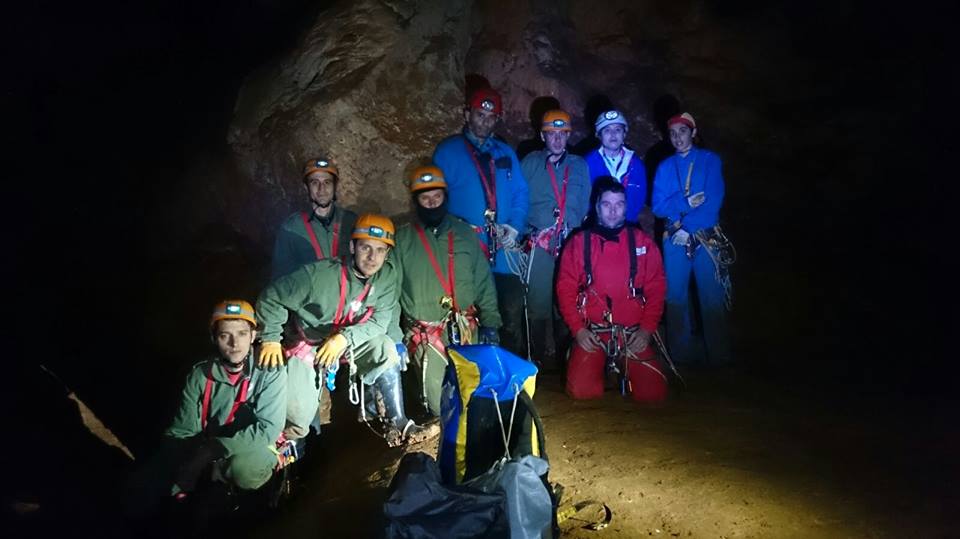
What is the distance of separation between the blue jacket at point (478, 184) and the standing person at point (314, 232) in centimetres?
130

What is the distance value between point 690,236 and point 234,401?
5384 millimetres

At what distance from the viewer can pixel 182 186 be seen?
8.83 meters

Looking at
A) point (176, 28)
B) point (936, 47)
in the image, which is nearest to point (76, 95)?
point (176, 28)

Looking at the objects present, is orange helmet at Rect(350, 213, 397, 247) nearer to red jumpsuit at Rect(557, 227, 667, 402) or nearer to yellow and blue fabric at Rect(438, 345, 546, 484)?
red jumpsuit at Rect(557, 227, 667, 402)

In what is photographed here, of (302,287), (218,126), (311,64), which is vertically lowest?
(302,287)

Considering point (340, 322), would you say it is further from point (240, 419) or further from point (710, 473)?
point (710, 473)

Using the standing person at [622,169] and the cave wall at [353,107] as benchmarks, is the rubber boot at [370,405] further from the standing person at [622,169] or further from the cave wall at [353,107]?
the standing person at [622,169]

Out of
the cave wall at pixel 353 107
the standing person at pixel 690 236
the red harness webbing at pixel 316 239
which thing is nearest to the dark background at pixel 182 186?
the cave wall at pixel 353 107

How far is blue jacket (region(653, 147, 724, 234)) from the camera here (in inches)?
288

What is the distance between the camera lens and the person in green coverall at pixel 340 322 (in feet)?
18.5

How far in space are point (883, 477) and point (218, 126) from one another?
27.9 feet

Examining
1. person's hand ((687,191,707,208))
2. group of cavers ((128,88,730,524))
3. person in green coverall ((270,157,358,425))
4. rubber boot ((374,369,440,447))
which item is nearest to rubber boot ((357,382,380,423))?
group of cavers ((128,88,730,524))

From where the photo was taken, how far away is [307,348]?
577 centimetres

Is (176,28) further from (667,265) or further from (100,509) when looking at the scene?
(667,265)
